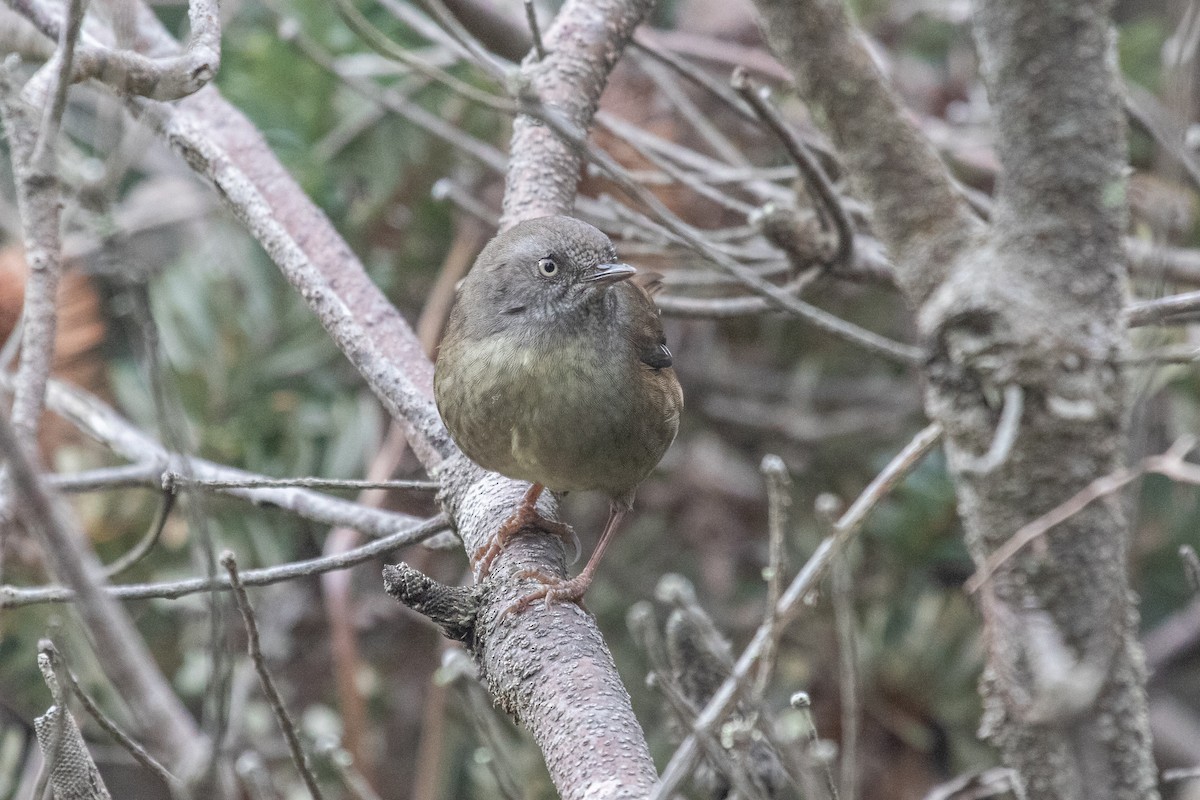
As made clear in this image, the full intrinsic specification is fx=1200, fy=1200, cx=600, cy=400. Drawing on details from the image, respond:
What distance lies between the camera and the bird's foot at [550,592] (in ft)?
8.27

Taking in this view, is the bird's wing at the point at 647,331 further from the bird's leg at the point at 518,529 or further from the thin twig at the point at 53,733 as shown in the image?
the thin twig at the point at 53,733

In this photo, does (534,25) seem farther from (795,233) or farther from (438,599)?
(438,599)

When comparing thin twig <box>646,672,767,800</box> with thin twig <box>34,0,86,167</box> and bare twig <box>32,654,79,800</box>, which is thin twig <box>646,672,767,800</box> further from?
thin twig <box>34,0,86,167</box>

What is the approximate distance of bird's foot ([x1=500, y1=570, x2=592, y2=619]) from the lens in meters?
2.52

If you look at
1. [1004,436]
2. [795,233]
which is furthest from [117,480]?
[1004,436]

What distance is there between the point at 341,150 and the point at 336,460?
55.1 inches

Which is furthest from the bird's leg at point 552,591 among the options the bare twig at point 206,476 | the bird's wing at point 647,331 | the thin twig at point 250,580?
the bird's wing at point 647,331

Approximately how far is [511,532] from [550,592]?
1.09 feet

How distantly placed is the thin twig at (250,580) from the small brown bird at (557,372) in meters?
0.25

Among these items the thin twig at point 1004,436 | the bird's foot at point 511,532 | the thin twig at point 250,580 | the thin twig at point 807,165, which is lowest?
the thin twig at point 1004,436

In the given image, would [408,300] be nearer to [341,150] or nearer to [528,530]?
[341,150]

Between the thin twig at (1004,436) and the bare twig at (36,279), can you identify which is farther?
the bare twig at (36,279)

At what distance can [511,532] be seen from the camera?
114 inches

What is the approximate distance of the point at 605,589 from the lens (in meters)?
5.30
